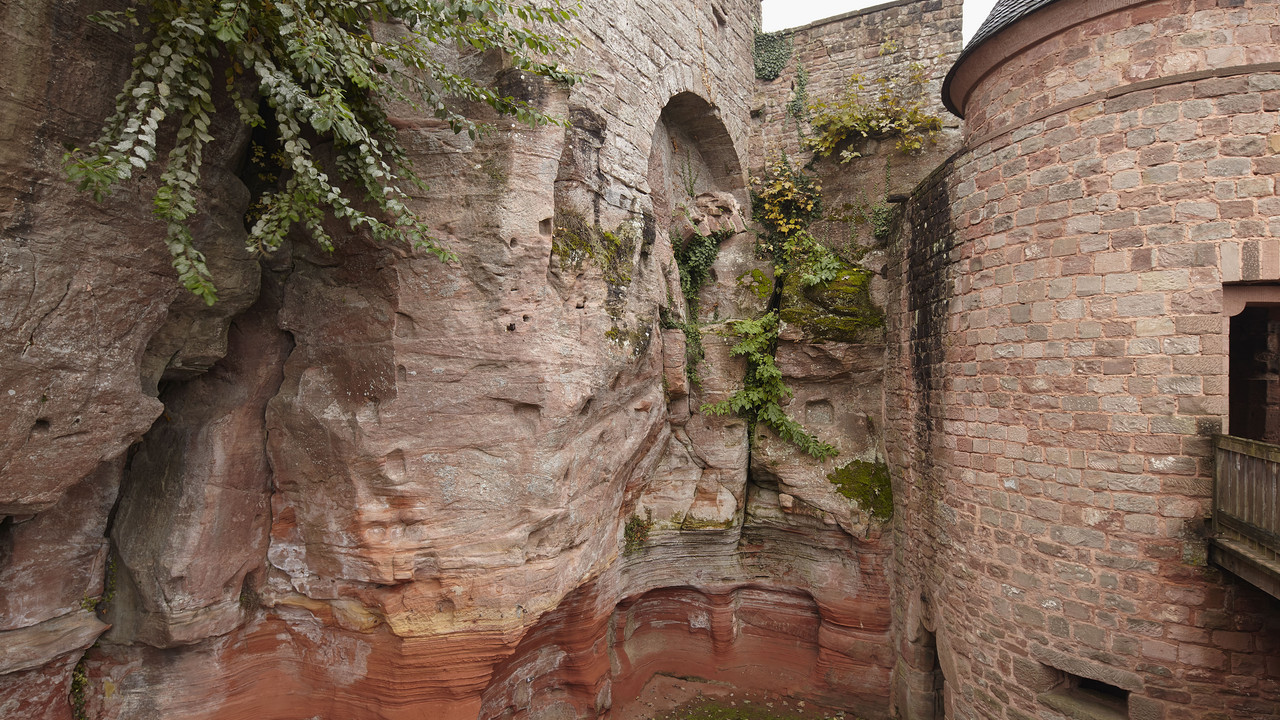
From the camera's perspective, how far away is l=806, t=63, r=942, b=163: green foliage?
9156 mm

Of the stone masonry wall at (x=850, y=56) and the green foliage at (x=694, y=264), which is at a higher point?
the stone masonry wall at (x=850, y=56)

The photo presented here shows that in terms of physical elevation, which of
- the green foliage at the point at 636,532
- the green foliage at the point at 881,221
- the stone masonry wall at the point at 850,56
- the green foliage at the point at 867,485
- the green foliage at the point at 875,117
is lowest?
the green foliage at the point at 636,532

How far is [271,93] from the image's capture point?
3766mm

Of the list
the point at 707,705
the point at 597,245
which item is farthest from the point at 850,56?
the point at 707,705

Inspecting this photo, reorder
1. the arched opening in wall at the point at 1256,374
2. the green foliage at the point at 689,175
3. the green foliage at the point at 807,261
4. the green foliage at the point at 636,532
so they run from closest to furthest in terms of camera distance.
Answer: the arched opening in wall at the point at 1256,374 < the green foliage at the point at 636,532 < the green foliage at the point at 807,261 < the green foliage at the point at 689,175

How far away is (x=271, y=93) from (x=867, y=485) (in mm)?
7542

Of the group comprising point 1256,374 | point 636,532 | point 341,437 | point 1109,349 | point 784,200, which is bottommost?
point 636,532

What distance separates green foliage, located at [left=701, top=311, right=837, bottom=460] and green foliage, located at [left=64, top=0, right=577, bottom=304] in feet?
14.7

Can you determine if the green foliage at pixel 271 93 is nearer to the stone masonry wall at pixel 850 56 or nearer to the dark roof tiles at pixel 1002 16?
the dark roof tiles at pixel 1002 16

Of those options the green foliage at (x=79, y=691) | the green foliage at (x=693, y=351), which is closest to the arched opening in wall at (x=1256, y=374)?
the green foliage at (x=693, y=351)

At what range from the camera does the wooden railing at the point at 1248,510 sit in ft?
13.2

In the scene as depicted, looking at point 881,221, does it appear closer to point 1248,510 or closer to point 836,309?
point 836,309

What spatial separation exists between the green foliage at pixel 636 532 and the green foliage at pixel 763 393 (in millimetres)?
1646

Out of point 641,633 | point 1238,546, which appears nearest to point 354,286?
point 641,633
